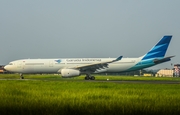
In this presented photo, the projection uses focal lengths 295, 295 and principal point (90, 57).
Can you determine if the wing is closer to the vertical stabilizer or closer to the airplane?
the airplane

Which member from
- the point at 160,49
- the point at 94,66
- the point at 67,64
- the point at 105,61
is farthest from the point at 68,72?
the point at 160,49

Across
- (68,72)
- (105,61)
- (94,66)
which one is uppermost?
(105,61)

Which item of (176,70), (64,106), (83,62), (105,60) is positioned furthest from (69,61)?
(176,70)

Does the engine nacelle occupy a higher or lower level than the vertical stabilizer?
lower

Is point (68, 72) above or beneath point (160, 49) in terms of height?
beneath

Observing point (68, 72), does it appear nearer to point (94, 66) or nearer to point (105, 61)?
point (94, 66)

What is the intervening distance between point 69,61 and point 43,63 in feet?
12.2

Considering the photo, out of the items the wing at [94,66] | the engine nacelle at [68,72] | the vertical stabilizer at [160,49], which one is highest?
the vertical stabilizer at [160,49]

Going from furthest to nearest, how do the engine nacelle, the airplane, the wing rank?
1. the airplane
2. the wing
3. the engine nacelle

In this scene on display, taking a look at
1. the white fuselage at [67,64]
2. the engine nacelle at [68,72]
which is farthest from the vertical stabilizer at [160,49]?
the engine nacelle at [68,72]

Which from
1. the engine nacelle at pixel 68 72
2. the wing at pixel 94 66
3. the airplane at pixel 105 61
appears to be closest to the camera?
the engine nacelle at pixel 68 72

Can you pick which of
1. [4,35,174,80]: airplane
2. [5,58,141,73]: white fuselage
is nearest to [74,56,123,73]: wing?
[4,35,174,80]: airplane

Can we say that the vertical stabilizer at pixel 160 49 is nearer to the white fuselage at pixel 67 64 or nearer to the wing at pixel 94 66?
the white fuselage at pixel 67 64

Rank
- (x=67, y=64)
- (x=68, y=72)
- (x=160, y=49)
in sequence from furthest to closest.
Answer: (x=67, y=64) < (x=160, y=49) < (x=68, y=72)
